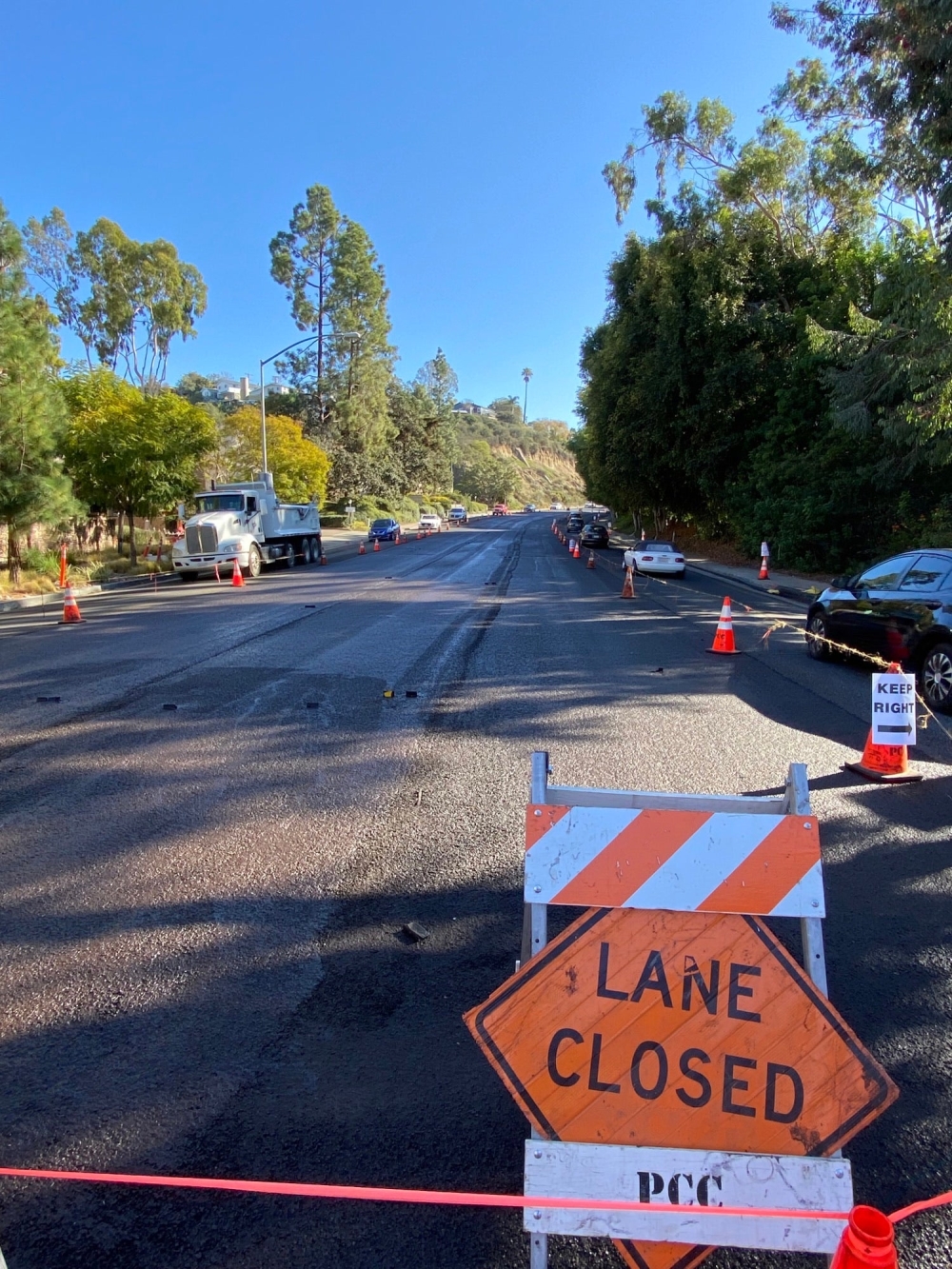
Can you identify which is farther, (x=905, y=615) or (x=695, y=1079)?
(x=905, y=615)

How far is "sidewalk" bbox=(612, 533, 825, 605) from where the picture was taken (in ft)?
71.4

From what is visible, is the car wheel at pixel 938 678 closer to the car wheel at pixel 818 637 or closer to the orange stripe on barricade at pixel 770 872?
the car wheel at pixel 818 637

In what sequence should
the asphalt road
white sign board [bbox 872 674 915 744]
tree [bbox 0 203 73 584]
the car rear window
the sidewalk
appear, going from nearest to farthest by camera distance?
the asphalt road → white sign board [bbox 872 674 915 744] → the car rear window → tree [bbox 0 203 73 584] → the sidewalk

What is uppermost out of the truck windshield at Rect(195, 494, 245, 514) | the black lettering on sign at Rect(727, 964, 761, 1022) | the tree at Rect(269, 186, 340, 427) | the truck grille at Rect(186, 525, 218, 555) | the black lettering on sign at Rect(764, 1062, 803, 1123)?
the tree at Rect(269, 186, 340, 427)

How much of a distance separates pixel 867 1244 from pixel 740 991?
0.71 m

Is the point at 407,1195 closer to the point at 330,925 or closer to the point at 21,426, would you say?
the point at 330,925

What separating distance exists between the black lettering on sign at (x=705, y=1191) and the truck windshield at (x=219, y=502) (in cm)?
2603

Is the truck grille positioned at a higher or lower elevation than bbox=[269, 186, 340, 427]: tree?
lower

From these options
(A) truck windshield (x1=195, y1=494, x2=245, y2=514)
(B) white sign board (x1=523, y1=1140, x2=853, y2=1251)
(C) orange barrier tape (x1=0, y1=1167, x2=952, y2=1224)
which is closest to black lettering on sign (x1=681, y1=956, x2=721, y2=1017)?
(B) white sign board (x1=523, y1=1140, x2=853, y2=1251)

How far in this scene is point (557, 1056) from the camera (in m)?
2.41

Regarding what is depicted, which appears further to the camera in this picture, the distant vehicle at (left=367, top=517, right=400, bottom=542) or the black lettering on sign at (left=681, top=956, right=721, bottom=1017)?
the distant vehicle at (left=367, top=517, right=400, bottom=542)

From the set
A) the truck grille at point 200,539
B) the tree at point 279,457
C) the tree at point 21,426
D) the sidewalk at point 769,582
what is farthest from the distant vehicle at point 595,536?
the tree at point 21,426

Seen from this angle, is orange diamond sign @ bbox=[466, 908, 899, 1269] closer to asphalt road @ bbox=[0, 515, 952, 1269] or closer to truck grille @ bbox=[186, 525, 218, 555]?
asphalt road @ bbox=[0, 515, 952, 1269]

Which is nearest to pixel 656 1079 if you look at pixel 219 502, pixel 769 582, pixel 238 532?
pixel 769 582
